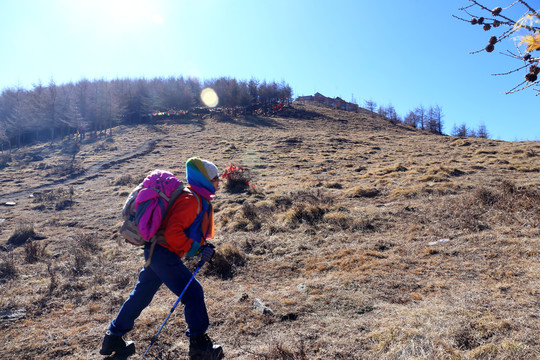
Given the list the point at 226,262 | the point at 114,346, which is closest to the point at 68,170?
the point at 226,262

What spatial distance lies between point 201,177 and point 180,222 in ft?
1.48

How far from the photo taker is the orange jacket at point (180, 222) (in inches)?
98.2

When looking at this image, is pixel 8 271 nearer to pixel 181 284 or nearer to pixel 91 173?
pixel 181 284

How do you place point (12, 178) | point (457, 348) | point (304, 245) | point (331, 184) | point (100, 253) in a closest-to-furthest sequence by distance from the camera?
point (457, 348) → point (304, 245) → point (100, 253) → point (331, 184) → point (12, 178)

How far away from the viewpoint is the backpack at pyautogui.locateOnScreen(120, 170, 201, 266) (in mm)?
2482

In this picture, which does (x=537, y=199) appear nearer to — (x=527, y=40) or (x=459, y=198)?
(x=459, y=198)

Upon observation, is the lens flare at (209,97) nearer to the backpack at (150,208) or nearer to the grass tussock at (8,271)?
the grass tussock at (8,271)

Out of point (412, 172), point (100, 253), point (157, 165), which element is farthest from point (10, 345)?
point (157, 165)

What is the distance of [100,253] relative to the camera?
6898 millimetres

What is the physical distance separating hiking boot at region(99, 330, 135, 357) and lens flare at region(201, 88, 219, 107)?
59.1 metres

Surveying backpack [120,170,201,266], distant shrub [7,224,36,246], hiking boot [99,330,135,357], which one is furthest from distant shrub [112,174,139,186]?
backpack [120,170,201,266]

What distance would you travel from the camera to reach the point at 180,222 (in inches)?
99.2

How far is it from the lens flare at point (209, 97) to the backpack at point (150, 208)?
5901 cm

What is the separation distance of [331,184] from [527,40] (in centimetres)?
1022
